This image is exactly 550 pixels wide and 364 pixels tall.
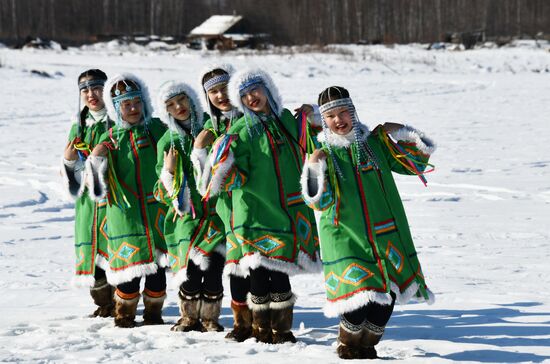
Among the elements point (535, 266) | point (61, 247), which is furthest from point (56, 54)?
point (535, 266)

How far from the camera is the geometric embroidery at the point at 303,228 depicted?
16.1 ft

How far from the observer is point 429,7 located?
57125 mm

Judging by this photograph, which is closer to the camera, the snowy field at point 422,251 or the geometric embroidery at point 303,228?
the snowy field at point 422,251

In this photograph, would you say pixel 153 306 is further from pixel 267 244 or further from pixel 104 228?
pixel 267 244

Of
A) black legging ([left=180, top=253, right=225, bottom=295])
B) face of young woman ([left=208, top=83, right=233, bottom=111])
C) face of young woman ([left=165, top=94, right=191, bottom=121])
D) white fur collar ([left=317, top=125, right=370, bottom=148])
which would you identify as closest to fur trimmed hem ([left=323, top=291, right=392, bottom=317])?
white fur collar ([left=317, top=125, right=370, bottom=148])

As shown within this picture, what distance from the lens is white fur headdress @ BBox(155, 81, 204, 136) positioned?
17.5 feet

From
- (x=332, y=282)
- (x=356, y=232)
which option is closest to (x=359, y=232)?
(x=356, y=232)

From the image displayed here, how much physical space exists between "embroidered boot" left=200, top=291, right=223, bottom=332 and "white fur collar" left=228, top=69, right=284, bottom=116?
1.14 metres

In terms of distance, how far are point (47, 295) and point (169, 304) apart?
35.0 inches

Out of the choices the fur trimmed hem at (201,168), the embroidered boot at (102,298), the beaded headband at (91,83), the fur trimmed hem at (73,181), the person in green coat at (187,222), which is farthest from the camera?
the embroidered boot at (102,298)

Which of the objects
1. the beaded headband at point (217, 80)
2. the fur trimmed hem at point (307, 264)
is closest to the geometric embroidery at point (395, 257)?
the fur trimmed hem at point (307, 264)

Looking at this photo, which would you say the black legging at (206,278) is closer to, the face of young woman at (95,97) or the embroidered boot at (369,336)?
the embroidered boot at (369,336)

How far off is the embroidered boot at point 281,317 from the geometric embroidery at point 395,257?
2.48 ft

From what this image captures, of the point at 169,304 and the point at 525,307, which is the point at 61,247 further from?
the point at 525,307
